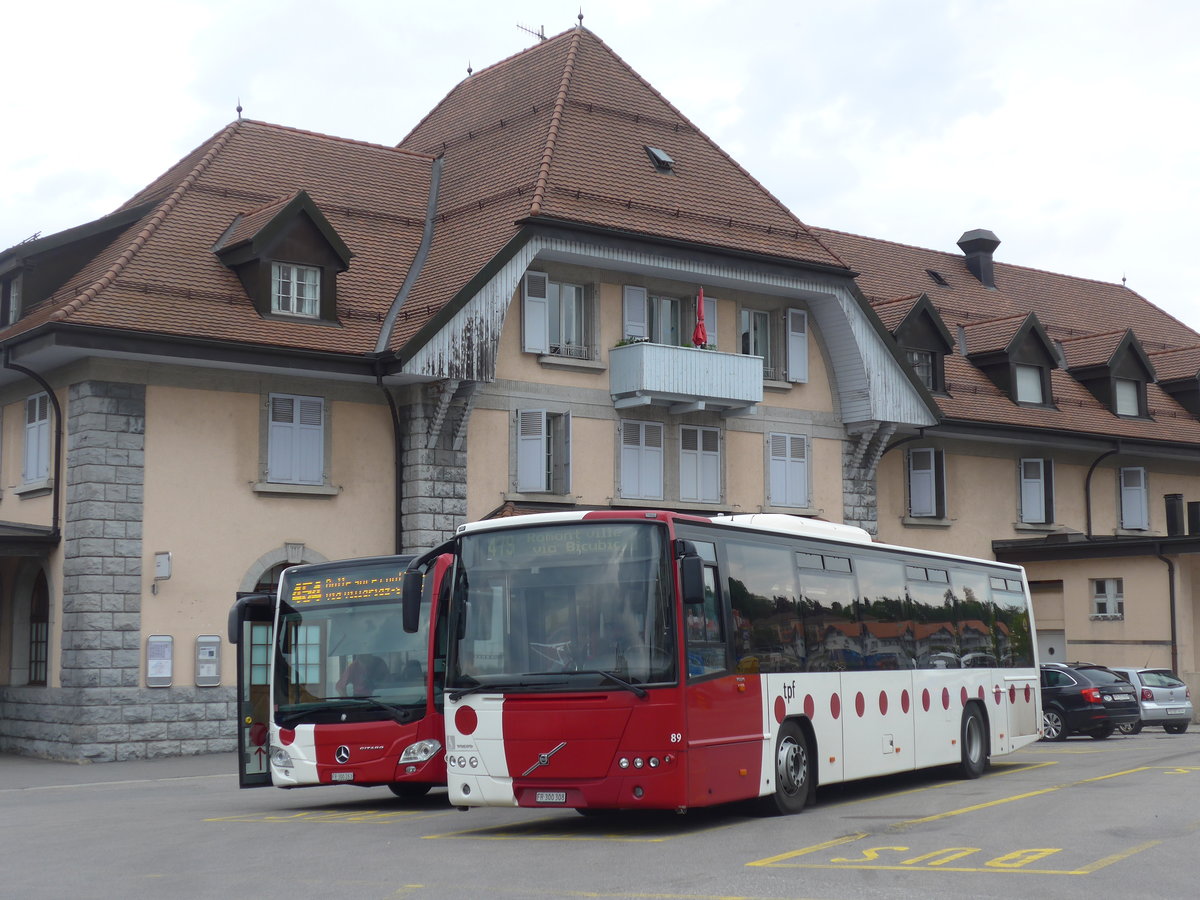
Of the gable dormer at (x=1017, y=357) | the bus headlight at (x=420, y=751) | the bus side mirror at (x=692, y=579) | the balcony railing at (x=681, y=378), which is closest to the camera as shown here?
the bus side mirror at (x=692, y=579)

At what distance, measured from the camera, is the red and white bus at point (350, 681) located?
52.5 ft

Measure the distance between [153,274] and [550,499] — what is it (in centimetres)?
835

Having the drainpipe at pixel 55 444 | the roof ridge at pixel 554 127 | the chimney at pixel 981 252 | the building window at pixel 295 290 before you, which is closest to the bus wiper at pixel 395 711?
the drainpipe at pixel 55 444

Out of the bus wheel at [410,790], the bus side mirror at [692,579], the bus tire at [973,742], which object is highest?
the bus side mirror at [692,579]

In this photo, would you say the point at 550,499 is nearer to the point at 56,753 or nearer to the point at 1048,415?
the point at 56,753

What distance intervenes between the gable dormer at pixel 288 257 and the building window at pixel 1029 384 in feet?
62.9

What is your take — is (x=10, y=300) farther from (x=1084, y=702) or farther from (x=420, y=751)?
(x=1084, y=702)

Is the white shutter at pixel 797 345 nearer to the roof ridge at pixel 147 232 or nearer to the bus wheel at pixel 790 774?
the roof ridge at pixel 147 232

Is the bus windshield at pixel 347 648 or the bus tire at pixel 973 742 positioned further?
the bus tire at pixel 973 742

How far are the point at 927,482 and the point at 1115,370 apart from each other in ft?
26.3

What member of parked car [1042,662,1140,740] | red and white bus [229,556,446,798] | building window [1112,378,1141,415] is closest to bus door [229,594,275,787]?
red and white bus [229,556,446,798]

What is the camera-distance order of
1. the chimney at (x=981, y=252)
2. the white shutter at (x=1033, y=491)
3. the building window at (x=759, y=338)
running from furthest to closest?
1. the chimney at (x=981, y=252)
2. the white shutter at (x=1033, y=491)
3. the building window at (x=759, y=338)

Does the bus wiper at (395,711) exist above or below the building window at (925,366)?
below

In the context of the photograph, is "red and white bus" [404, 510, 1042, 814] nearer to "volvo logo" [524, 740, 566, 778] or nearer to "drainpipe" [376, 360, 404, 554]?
"volvo logo" [524, 740, 566, 778]
